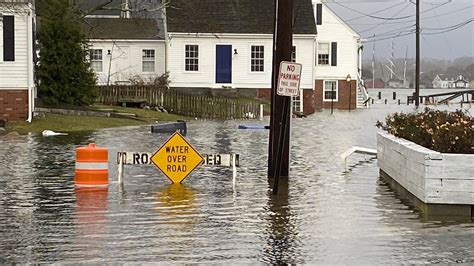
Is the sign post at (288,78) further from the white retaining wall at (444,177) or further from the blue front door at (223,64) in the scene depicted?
the blue front door at (223,64)

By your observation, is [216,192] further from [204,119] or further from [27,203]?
[204,119]

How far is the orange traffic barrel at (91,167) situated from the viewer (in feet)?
55.0

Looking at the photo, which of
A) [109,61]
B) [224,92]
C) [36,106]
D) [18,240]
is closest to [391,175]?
[18,240]

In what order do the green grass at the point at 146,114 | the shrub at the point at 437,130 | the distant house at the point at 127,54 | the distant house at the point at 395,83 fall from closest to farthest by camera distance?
the shrub at the point at 437,130 → the green grass at the point at 146,114 → the distant house at the point at 127,54 → the distant house at the point at 395,83

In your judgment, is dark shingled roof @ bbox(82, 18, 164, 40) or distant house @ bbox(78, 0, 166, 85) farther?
dark shingled roof @ bbox(82, 18, 164, 40)

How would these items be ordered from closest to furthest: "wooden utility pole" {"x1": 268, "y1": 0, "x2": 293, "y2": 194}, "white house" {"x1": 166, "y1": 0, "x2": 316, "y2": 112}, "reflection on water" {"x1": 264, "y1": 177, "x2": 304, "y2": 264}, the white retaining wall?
"reflection on water" {"x1": 264, "y1": 177, "x2": 304, "y2": 264} < the white retaining wall < "wooden utility pole" {"x1": 268, "y1": 0, "x2": 293, "y2": 194} < "white house" {"x1": 166, "y1": 0, "x2": 316, "y2": 112}

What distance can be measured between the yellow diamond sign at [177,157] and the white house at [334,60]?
50.2 m

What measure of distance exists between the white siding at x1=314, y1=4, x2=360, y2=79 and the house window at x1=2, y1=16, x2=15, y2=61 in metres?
36.6

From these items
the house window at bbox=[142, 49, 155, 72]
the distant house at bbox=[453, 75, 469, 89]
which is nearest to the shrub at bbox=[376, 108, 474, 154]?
the house window at bbox=[142, 49, 155, 72]

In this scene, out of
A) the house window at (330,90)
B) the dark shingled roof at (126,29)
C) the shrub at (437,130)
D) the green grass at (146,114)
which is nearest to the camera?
the shrub at (437,130)

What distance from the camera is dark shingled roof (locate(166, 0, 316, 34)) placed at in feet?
181

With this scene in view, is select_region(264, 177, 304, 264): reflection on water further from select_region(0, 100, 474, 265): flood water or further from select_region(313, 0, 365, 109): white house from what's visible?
select_region(313, 0, 365, 109): white house

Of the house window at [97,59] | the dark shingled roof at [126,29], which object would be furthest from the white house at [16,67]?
the house window at [97,59]

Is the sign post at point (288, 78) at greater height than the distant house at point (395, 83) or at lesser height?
lesser
